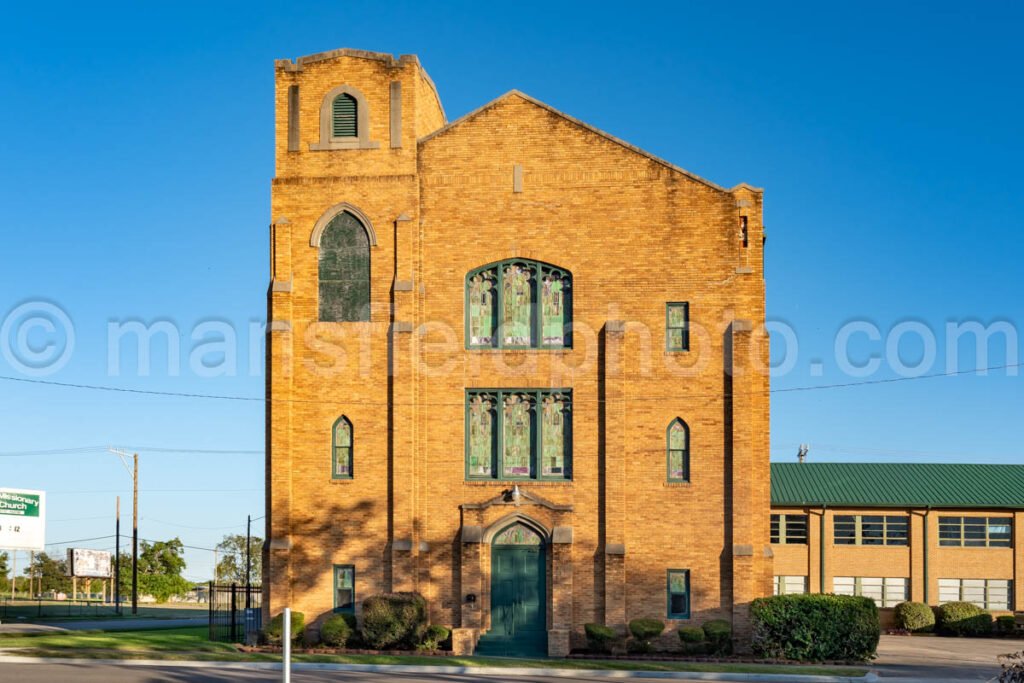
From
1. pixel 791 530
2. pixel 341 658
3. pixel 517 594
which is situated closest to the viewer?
pixel 341 658

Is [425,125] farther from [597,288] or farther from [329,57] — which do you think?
[597,288]

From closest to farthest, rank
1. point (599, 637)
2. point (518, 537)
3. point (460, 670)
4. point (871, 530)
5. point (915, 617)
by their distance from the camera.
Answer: point (460, 670), point (599, 637), point (518, 537), point (915, 617), point (871, 530)

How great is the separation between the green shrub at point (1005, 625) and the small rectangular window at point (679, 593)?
2156 cm

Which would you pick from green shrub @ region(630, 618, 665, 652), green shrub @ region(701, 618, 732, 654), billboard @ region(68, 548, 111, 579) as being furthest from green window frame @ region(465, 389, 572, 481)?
billboard @ region(68, 548, 111, 579)

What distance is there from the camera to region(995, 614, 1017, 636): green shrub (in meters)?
45.2

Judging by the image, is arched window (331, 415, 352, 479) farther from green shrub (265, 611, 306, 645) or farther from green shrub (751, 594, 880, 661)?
green shrub (751, 594, 880, 661)

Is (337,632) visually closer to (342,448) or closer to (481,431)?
(342,448)

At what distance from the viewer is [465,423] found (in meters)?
31.0

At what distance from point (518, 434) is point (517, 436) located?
0.06 meters

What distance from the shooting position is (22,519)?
45969 mm

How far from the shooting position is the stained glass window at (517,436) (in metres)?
30.9

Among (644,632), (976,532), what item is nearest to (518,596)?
(644,632)

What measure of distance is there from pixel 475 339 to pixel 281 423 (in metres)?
5.69

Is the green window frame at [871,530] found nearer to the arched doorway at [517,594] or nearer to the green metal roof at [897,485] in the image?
the green metal roof at [897,485]
